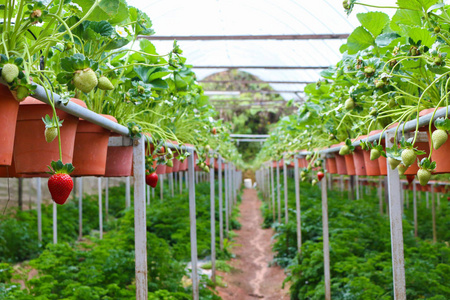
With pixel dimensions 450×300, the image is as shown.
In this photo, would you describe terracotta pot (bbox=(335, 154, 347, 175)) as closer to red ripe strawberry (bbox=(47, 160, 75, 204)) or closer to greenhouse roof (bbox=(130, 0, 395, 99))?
red ripe strawberry (bbox=(47, 160, 75, 204))

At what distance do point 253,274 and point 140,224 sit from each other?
4.93 meters

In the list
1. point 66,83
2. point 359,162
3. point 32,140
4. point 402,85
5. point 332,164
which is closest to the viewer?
point 32,140

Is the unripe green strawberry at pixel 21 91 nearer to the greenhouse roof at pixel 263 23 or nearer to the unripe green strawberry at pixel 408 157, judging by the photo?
the unripe green strawberry at pixel 408 157

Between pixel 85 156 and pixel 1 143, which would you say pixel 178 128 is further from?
pixel 1 143

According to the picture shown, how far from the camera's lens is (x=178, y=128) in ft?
12.5

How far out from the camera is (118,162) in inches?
81.5

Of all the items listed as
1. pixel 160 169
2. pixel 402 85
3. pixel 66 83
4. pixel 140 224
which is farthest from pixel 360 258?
pixel 66 83

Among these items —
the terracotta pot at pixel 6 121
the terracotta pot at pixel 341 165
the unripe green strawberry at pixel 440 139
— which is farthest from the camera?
the terracotta pot at pixel 341 165

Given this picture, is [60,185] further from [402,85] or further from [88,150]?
[402,85]

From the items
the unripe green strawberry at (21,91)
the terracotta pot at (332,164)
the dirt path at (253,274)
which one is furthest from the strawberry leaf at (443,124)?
the dirt path at (253,274)

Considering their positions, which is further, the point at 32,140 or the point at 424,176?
the point at 32,140

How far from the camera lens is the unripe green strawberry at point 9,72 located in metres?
0.86

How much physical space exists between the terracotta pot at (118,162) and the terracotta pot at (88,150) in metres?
0.30

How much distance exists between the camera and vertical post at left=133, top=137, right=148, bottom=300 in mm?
1976
